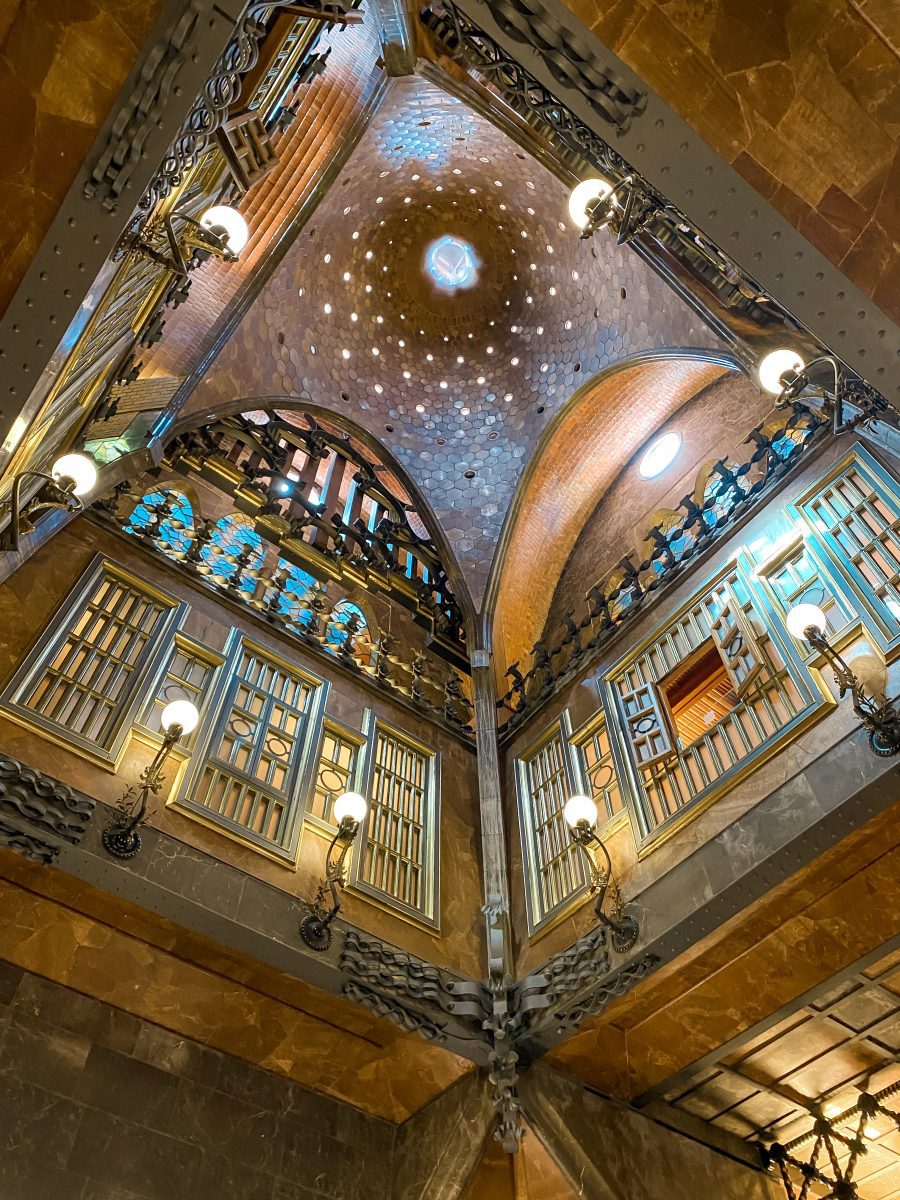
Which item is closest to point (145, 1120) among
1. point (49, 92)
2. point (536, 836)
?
point (536, 836)

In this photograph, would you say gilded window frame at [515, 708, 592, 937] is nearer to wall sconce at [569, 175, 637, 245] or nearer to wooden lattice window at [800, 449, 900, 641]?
wooden lattice window at [800, 449, 900, 641]

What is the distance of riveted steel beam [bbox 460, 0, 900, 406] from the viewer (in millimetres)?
4066

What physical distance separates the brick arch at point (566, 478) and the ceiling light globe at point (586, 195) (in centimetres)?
483

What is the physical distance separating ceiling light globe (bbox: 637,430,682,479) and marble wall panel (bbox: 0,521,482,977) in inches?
182

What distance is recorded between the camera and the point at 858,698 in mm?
5992

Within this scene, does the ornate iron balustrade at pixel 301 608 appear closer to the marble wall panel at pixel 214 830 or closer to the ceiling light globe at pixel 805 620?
the marble wall panel at pixel 214 830

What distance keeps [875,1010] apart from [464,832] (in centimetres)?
401

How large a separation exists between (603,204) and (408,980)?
6.30m

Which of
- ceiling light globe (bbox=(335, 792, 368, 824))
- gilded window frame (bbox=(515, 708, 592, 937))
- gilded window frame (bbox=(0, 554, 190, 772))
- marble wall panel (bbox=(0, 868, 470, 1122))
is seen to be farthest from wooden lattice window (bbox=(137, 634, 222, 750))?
gilded window frame (bbox=(515, 708, 592, 937))

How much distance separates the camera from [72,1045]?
6148mm

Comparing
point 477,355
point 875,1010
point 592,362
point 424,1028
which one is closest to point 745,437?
point 592,362

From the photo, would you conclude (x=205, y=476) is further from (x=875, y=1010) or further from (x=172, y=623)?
(x=875, y=1010)

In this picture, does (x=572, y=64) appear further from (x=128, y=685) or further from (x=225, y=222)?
(x=128, y=685)

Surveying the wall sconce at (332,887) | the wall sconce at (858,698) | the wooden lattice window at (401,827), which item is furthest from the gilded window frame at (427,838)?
the wall sconce at (858,698)
